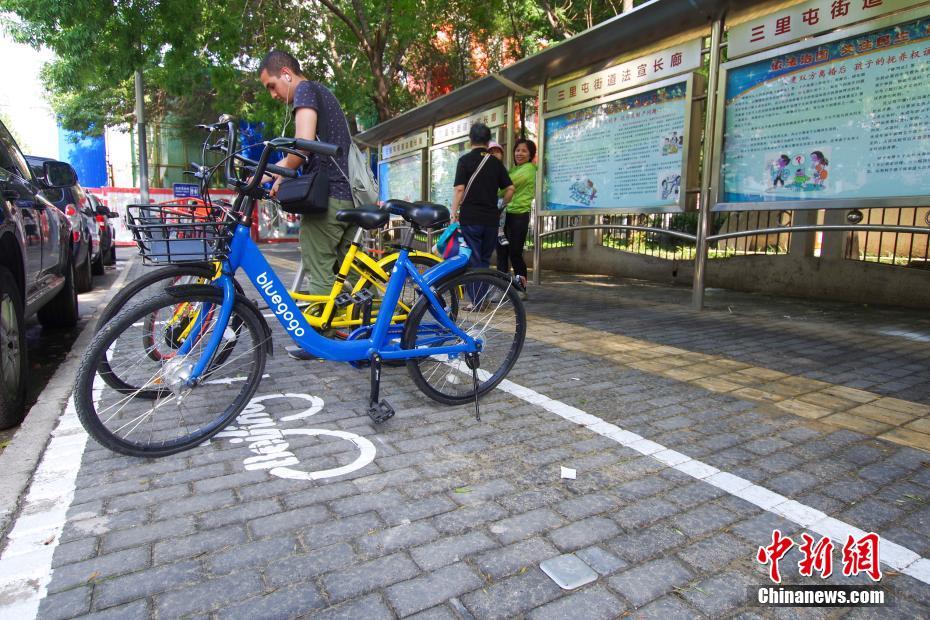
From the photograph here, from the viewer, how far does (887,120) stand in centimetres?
503

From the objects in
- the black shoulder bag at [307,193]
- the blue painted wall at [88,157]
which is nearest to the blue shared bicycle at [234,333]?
the black shoulder bag at [307,193]

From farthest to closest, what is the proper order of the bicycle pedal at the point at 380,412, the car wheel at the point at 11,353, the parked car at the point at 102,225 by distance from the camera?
the parked car at the point at 102,225, the car wheel at the point at 11,353, the bicycle pedal at the point at 380,412

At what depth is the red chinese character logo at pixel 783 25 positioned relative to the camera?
560 cm

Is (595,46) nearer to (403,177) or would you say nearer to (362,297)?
(362,297)

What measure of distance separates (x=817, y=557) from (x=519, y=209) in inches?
220

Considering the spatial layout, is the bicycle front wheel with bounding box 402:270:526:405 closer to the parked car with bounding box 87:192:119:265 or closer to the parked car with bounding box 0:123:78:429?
the parked car with bounding box 0:123:78:429

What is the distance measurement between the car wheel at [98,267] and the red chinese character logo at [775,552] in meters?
11.8

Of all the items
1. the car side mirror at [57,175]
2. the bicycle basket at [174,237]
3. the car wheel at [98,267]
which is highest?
the car side mirror at [57,175]

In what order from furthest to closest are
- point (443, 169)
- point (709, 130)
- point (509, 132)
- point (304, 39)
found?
point (304, 39), point (443, 169), point (509, 132), point (709, 130)

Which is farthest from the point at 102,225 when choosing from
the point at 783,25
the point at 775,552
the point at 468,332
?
the point at 775,552

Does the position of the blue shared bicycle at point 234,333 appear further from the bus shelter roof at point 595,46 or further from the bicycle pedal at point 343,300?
the bus shelter roof at point 595,46

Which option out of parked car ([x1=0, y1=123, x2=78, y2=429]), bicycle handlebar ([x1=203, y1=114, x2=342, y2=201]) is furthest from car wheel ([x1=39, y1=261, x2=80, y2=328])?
bicycle handlebar ([x1=203, y1=114, x2=342, y2=201])

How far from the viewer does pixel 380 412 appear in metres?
3.08

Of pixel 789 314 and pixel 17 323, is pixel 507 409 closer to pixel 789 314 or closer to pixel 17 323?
pixel 17 323
